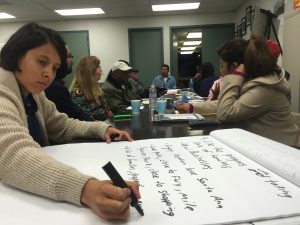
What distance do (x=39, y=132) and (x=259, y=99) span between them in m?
1.04

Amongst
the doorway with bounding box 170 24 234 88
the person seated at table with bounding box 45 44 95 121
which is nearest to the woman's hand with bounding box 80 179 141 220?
the person seated at table with bounding box 45 44 95 121

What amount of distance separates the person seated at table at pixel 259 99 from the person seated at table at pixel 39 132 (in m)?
0.71

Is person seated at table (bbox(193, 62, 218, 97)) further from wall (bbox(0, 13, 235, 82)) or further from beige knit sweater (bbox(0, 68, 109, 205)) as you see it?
beige knit sweater (bbox(0, 68, 109, 205))

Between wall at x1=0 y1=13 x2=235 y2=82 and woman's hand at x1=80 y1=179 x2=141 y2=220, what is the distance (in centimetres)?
669

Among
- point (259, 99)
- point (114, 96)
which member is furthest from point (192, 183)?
point (114, 96)

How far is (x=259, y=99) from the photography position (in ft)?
4.87

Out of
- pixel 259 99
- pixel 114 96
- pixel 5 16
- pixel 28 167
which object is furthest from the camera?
pixel 5 16

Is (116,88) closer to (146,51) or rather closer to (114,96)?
(114,96)

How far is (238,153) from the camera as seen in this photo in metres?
0.80

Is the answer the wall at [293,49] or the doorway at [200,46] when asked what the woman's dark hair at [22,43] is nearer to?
the wall at [293,49]

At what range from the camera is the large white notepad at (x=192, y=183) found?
47 cm

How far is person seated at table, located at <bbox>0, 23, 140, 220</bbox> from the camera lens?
0.49 meters

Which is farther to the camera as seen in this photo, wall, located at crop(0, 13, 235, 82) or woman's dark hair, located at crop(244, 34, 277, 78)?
wall, located at crop(0, 13, 235, 82)

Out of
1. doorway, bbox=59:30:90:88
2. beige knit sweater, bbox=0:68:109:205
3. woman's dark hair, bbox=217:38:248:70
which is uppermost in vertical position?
doorway, bbox=59:30:90:88
